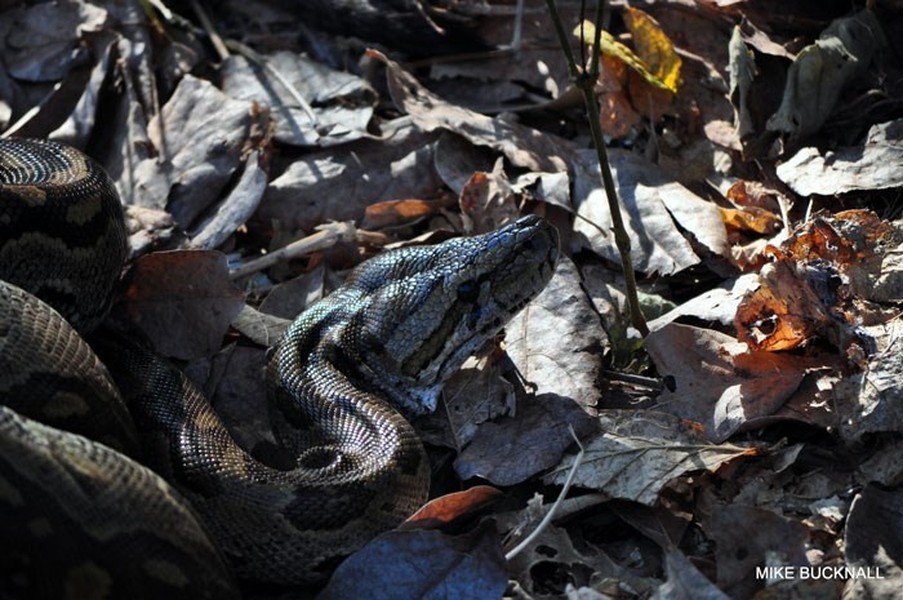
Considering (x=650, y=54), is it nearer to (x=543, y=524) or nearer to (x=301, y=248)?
(x=301, y=248)

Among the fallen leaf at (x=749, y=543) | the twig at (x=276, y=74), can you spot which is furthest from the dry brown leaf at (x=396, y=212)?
the fallen leaf at (x=749, y=543)

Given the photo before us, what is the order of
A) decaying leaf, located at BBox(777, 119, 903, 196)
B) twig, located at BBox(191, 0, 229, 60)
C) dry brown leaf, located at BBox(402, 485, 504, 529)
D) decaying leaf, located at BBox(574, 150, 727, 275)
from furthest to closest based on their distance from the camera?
twig, located at BBox(191, 0, 229, 60)
decaying leaf, located at BBox(574, 150, 727, 275)
decaying leaf, located at BBox(777, 119, 903, 196)
dry brown leaf, located at BBox(402, 485, 504, 529)

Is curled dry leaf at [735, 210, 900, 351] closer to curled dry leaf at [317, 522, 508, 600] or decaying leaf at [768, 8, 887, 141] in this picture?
decaying leaf at [768, 8, 887, 141]

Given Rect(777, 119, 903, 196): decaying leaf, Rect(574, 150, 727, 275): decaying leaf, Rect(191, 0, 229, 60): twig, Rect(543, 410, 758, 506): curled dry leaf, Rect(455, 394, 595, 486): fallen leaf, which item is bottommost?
Rect(455, 394, 595, 486): fallen leaf

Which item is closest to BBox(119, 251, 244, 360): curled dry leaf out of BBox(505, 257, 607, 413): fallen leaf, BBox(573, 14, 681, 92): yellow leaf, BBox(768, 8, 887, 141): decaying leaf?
BBox(505, 257, 607, 413): fallen leaf

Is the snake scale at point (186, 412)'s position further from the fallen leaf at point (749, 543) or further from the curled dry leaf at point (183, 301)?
the fallen leaf at point (749, 543)

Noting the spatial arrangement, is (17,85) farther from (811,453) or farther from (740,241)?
(811,453)
